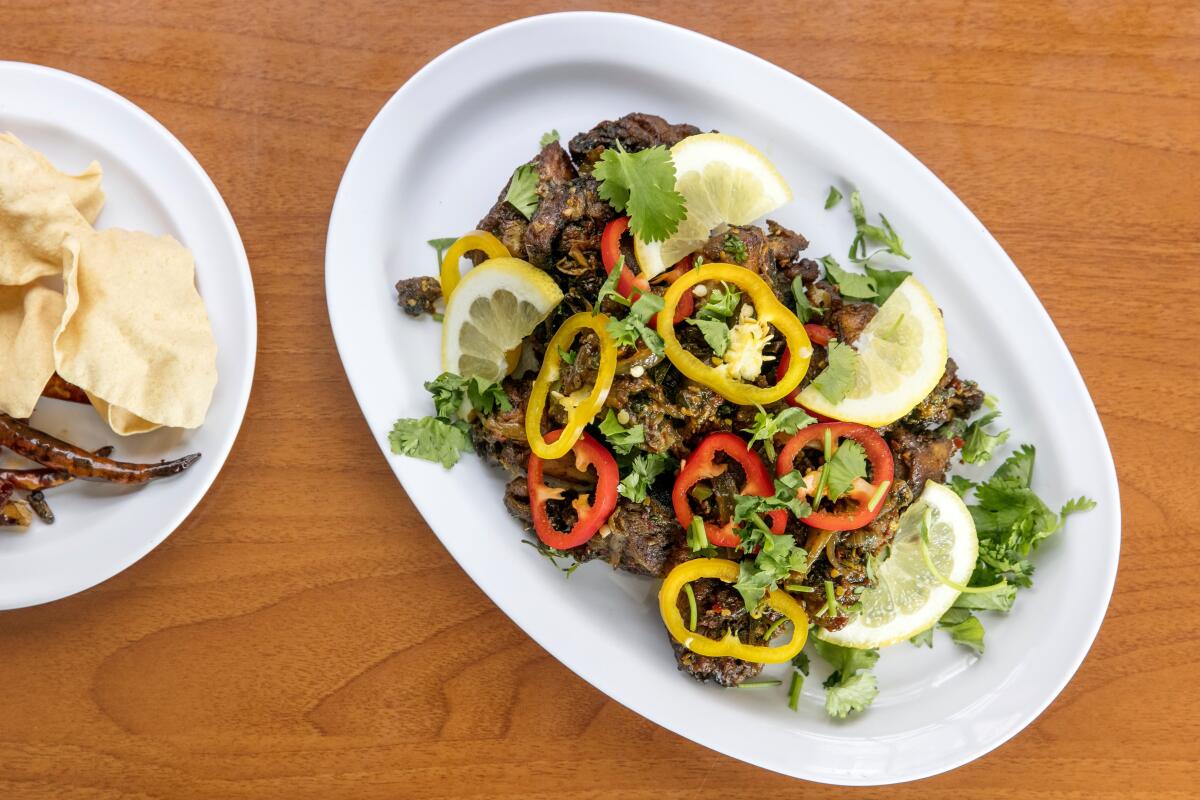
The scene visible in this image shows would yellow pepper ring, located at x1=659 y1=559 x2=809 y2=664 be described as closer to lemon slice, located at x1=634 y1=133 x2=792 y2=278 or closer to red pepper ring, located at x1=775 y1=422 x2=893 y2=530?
red pepper ring, located at x1=775 y1=422 x2=893 y2=530

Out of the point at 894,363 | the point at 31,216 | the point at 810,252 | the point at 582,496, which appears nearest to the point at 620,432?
the point at 582,496

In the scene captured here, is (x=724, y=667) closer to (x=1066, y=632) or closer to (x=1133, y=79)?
(x=1066, y=632)

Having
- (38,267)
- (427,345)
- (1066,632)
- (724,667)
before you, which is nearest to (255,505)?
(427,345)

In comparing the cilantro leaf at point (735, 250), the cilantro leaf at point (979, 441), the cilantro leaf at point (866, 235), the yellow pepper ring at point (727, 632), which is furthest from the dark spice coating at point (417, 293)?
the cilantro leaf at point (979, 441)

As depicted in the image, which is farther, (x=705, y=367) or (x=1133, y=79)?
(x=1133, y=79)

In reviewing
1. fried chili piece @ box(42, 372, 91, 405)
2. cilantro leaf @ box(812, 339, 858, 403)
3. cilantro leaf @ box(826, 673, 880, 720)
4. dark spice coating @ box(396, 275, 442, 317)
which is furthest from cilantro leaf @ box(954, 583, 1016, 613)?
fried chili piece @ box(42, 372, 91, 405)

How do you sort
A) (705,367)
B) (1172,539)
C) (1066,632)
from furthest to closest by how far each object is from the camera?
1. (1172,539)
2. (1066,632)
3. (705,367)
